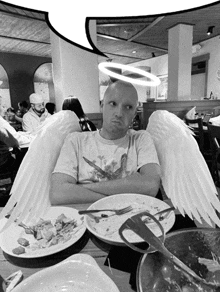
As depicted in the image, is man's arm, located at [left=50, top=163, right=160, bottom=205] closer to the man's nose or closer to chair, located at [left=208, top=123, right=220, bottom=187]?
the man's nose

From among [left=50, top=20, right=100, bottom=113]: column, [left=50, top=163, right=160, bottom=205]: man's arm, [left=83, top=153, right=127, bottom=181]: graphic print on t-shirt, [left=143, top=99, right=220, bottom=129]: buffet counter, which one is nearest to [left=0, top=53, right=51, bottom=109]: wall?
[left=143, top=99, right=220, bottom=129]: buffet counter

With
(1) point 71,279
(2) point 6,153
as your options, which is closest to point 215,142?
(1) point 71,279

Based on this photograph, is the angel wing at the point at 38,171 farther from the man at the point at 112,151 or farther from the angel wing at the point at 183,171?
the angel wing at the point at 183,171

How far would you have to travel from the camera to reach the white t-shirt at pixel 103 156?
1.27 m

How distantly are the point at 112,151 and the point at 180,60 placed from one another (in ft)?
16.4

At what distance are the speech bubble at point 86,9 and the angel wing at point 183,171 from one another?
0.68 meters

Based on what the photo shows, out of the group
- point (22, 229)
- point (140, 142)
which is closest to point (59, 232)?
point (22, 229)

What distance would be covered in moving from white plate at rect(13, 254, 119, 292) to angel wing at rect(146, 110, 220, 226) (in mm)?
457

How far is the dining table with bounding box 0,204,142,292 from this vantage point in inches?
20.3

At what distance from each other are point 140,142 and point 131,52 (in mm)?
7661

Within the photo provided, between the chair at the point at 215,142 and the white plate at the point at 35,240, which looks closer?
the white plate at the point at 35,240

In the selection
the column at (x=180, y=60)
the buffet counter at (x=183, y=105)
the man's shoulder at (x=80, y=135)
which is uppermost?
the column at (x=180, y=60)

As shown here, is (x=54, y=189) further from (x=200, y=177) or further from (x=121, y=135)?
(x=200, y=177)

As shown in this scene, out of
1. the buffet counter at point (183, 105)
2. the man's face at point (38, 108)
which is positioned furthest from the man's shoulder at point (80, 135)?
the buffet counter at point (183, 105)
